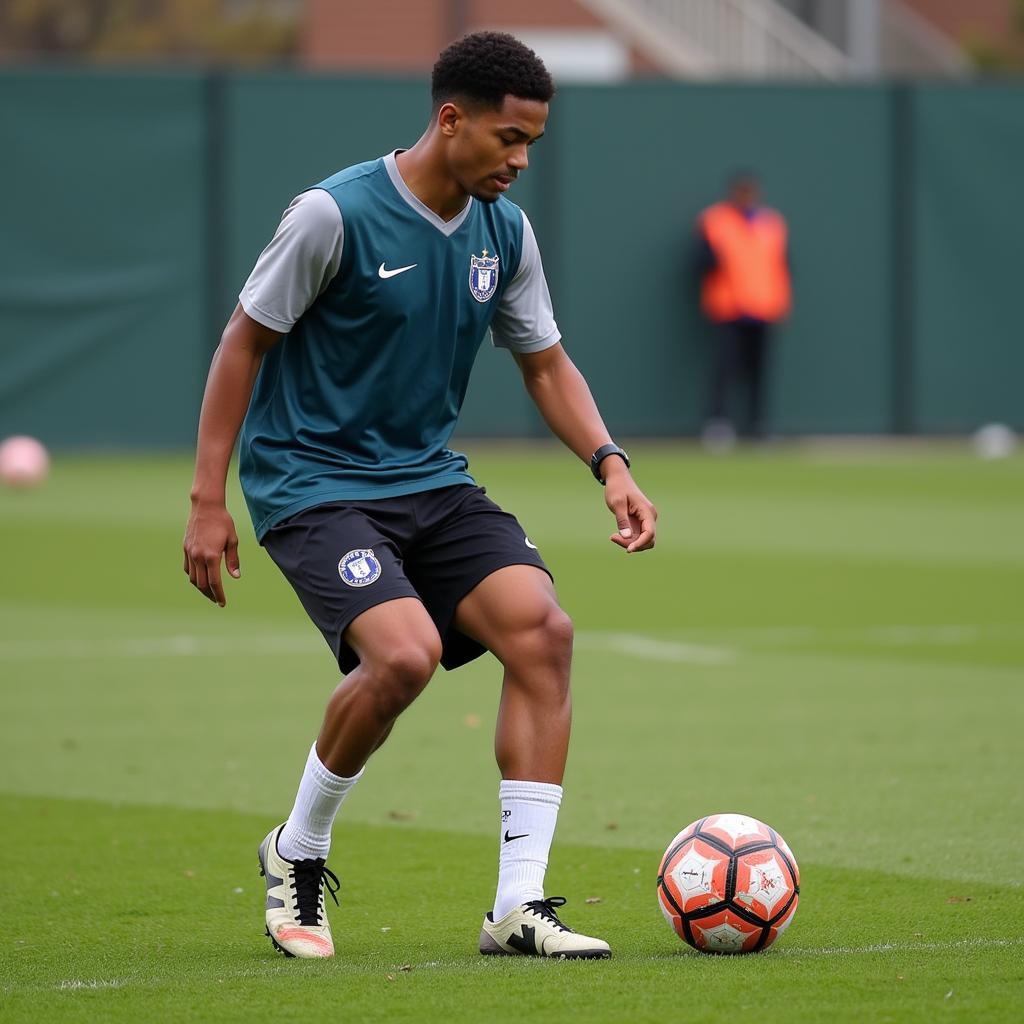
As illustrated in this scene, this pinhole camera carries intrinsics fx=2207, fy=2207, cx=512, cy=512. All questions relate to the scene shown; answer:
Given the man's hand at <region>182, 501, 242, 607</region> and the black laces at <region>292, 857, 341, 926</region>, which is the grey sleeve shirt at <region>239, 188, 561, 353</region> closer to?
the man's hand at <region>182, 501, 242, 607</region>

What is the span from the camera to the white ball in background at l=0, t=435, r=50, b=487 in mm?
19969

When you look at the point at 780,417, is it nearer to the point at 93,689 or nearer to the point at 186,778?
the point at 93,689

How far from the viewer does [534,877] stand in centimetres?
543

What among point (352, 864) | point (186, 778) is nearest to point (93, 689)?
point (186, 778)

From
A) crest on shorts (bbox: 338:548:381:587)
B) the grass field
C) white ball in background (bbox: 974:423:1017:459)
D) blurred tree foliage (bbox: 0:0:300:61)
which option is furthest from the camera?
blurred tree foliage (bbox: 0:0:300:61)

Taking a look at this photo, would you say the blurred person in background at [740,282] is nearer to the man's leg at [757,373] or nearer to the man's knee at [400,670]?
the man's leg at [757,373]

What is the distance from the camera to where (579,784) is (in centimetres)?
786

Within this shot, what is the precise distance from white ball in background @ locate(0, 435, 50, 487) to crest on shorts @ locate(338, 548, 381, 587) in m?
15.1

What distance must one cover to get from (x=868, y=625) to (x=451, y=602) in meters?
6.63

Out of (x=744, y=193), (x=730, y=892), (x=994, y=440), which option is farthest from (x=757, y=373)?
(x=730, y=892)

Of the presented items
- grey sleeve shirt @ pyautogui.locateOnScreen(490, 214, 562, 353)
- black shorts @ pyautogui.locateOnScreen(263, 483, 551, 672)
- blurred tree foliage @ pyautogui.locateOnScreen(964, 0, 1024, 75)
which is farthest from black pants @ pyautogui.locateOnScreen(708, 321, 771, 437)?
black shorts @ pyautogui.locateOnScreen(263, 483, 551, 672)

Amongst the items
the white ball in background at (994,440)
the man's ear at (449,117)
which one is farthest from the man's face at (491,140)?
the white ball in background at (994,440)

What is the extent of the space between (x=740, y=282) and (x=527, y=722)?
18.2m

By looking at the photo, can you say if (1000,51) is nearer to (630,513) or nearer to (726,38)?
(726,38)
